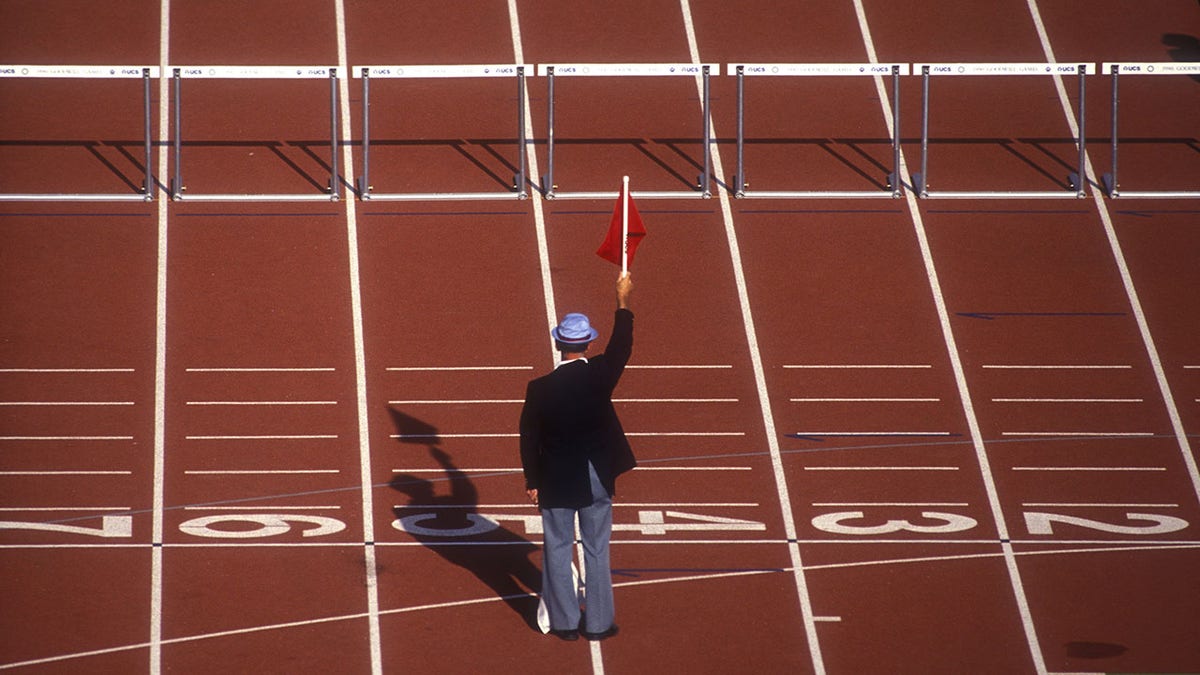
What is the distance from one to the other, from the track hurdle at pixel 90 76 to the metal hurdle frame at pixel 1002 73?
6876 millimetres

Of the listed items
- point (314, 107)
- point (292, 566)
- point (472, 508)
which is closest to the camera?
point (292, 566)

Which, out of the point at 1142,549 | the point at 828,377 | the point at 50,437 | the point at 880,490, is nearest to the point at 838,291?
the point at 828,377

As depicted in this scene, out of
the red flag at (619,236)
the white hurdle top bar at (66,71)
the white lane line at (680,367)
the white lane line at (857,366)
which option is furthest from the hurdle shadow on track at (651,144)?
the red flag at (619,236)

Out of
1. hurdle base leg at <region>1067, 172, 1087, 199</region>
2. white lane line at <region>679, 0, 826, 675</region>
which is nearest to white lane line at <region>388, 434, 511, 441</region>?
white lane line at <region>679, 0, 826, 675</region>

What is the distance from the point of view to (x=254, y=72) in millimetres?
16141

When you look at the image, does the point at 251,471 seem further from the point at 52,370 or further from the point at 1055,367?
the point at 1055,367

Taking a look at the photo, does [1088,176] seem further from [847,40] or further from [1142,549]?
[1142,549]

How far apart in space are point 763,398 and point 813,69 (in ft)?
12.4

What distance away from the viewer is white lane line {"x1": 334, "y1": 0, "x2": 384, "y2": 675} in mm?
11312

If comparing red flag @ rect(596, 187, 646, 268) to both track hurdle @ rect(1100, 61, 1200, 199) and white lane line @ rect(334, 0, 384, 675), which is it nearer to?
white lane line @ rect(334, 0, 384, 675)

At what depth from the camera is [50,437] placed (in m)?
13.4

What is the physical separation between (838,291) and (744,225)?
1.32 metres

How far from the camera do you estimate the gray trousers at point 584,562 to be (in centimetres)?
1054

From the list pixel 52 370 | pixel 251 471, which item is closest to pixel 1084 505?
pixel 251 471
